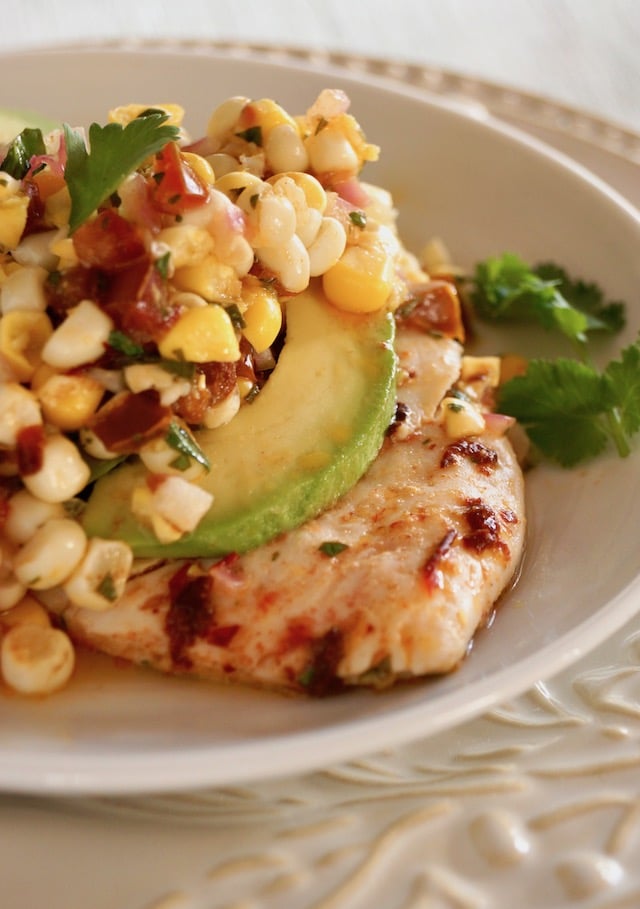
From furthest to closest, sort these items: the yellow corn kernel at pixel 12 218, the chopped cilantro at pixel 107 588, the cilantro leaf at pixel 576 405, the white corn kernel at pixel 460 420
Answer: the cilantro leaf at pixel 576 405, the white corn kernel at pixel 460 420, the yellow corn kernel at pixel 12 218, the chopped cilantro at pixel 107 588

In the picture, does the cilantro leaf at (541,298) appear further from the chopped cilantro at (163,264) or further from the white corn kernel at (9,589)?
the white corn kernel at (9,589)

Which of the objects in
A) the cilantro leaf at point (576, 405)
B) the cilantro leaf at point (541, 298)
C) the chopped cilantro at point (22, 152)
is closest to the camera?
the chopped cilantro at point (22, 152)

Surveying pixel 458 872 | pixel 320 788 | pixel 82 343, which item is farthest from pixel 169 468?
pixel 458 872

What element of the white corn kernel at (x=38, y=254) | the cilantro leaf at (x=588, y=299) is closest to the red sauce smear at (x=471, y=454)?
the cilantro leaf at (x=588, y=299)

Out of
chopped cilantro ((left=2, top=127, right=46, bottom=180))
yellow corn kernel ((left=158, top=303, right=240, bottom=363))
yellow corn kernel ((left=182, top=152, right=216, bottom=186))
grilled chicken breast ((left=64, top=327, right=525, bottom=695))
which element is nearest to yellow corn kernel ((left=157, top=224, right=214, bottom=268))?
yellow corn kernel ((left=158, top=303, right=240, bottom=363))

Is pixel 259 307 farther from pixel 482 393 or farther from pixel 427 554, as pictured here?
pixel 482 393

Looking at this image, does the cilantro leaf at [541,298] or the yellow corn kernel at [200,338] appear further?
the cilantro leaf at [541,298]
